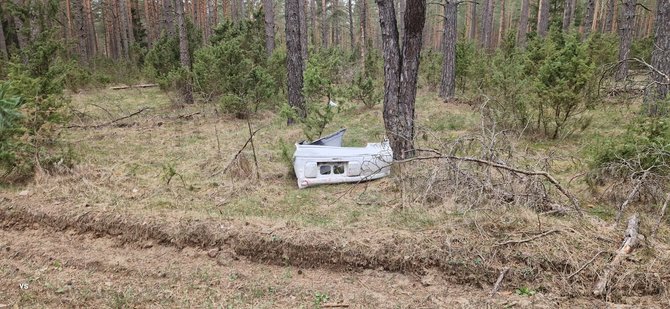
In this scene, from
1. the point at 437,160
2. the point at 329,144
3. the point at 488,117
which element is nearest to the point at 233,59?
the point at 329,144

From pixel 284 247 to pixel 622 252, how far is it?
2859 mm

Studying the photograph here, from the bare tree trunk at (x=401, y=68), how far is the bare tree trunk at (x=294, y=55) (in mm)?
3110

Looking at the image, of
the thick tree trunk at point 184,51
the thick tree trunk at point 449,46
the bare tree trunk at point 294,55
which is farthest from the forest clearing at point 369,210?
the thick tree trunk at point 184,51

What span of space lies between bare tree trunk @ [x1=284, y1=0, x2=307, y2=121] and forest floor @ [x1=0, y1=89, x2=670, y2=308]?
3.46 metres

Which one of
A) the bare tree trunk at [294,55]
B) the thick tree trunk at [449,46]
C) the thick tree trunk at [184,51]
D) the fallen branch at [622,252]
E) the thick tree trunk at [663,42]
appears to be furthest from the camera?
the thick tree trunk at [184,51]

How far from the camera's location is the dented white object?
5480 millimetres

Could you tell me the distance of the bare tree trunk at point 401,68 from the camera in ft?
17.8

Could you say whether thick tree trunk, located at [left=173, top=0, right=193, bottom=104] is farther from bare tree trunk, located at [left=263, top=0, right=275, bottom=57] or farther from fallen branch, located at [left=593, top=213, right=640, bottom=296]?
fallen branch, located at [left=593, top=213, right=640, bottom=296]

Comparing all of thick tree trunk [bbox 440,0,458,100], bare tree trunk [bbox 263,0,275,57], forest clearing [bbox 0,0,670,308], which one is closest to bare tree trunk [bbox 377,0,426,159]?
forest clearing [bbox 0,0,670,308]

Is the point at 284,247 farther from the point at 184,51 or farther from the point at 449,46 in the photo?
the point at 184,51

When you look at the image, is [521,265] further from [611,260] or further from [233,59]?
[233,59]

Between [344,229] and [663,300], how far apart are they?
2.59m

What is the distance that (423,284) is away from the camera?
12.0ft

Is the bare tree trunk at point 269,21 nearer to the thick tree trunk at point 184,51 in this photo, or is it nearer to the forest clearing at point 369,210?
the thick tree trunk at point 184,51
